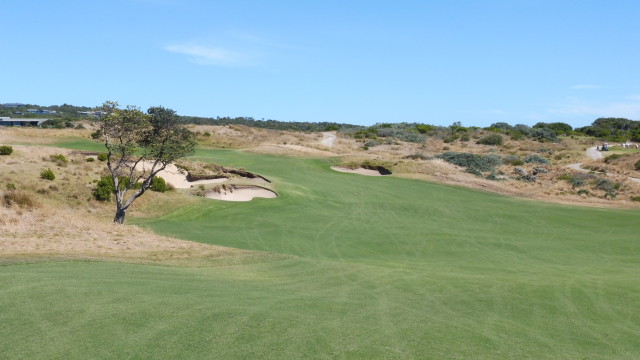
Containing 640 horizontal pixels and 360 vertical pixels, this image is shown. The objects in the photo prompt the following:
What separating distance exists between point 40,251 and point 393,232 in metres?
18.6

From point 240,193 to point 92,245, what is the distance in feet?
75.7

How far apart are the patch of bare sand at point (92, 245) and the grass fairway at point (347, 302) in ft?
5.47

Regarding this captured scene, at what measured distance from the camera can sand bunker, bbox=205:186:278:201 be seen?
43.6m

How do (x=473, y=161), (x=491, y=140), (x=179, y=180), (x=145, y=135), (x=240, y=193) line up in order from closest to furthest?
(x=145, y=135)
(x=240, y=193)
(x=179, y=180)
(x=473, y=161)
(x=491, y=140)

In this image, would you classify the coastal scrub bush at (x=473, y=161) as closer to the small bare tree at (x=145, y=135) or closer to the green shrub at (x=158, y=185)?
the green shrub at (x=158, y=185)

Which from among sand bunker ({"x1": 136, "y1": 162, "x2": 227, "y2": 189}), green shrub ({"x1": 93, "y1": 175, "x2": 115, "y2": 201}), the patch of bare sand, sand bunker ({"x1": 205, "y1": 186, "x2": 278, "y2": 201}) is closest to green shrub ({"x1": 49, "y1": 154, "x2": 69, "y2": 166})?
sand bunker ({"x1": 136, "y1": 162, "x2": 227, "y2": 189})

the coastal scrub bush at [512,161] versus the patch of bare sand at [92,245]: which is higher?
the coastal scrub bush at [512,161]

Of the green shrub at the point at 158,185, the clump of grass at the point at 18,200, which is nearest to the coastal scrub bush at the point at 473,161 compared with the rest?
the green shrub at the point at 158,185

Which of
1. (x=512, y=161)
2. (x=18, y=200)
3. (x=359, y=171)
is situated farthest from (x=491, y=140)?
(x=18, y=200)

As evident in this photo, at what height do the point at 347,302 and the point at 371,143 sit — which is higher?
the point at 371,143

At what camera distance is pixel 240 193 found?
146 feet

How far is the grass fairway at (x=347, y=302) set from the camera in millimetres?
10773

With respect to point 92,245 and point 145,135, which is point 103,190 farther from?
point 92,245

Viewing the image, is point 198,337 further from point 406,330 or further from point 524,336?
point 524,336
